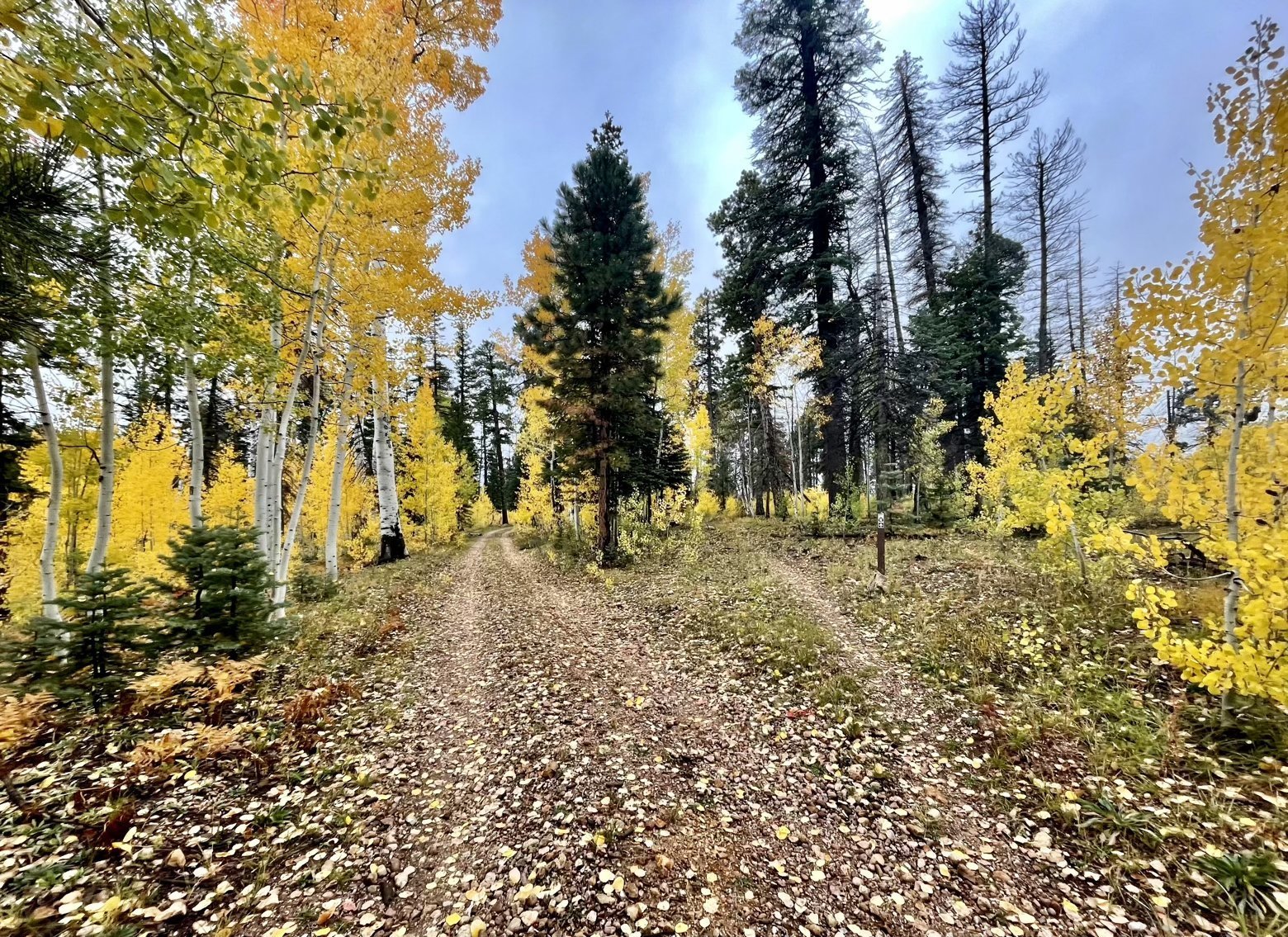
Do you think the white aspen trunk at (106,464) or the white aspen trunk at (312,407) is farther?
the white aspen trunk at (312,407)

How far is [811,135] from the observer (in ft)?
52.0

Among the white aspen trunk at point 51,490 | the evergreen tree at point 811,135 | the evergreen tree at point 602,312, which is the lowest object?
the white aspen trunk at point 51,490

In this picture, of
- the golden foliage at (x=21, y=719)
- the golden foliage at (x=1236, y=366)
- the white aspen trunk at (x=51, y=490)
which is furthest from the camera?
the white aspen trunk at (x=51, y=490)

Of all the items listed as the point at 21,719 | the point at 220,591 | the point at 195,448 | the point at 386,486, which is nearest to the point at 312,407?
the point at 195,448

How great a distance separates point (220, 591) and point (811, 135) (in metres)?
20.7

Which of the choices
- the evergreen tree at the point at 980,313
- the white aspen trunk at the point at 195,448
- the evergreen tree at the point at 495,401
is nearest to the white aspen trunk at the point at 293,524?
the white aspen trunk at the point at 195,448

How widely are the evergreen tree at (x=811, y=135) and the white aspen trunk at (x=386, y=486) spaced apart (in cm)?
1366

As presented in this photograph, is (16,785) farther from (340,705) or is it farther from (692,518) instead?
(692,518)

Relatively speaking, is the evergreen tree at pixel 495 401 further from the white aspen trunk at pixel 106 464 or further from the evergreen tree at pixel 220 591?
the evergreen tree at pixel 220 591

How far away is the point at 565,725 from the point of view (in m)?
4.93

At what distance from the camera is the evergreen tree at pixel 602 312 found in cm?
1202

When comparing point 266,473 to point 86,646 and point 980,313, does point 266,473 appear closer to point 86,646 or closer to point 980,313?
point 86,646

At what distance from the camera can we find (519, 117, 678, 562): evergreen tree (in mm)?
12023

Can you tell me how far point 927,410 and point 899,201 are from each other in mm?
11038
